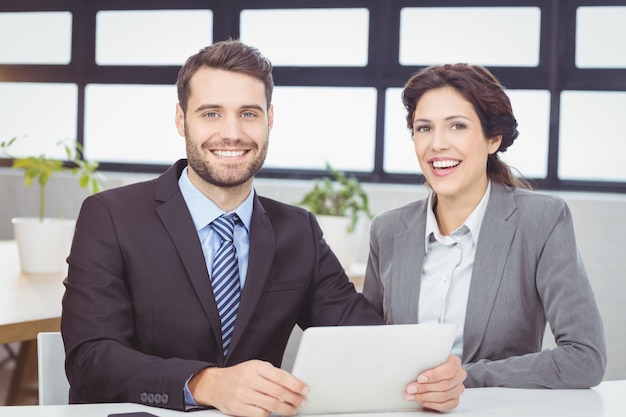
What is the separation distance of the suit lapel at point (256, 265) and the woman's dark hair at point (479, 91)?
56 centimetres

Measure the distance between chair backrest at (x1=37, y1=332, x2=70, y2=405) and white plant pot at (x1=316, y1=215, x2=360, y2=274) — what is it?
1666mm

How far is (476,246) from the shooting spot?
7.23 feet

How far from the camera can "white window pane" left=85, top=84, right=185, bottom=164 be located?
5496 millimetres

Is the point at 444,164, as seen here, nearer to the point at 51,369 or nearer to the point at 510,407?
the point at 510,407

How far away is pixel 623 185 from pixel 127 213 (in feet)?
11.7

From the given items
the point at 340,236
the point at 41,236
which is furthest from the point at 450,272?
the point at 41,236

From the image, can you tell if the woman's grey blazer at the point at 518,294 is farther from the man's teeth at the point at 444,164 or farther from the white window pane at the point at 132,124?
the white window pane at the point at 132,124

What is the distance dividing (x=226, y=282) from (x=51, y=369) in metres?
0.43

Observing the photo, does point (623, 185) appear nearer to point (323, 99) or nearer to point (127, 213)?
point (323, 99)

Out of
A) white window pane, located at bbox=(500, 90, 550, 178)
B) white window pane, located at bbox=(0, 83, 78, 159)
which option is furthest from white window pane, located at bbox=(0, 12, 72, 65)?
white window pane, located at bbox=(500, 90, 550, 178)

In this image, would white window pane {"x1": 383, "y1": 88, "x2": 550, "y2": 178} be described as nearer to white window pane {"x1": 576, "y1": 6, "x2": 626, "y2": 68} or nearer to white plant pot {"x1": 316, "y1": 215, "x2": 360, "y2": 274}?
white window pane {"x1": 576, "y1": 6, "x2": 626, "y2": 68}

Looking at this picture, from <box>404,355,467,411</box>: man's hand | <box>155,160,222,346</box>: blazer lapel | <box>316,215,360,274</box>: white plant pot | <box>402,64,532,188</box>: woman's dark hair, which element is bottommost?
<box>404,355,467,411</box>: man's hand

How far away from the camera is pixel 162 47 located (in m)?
5.48

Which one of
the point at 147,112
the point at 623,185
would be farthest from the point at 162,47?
the point at 623,185
